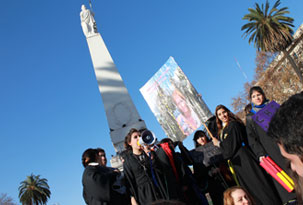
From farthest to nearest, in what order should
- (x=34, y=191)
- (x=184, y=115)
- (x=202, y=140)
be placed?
(x=34, y=191), (x=184, y=115), (x=202, y=140)

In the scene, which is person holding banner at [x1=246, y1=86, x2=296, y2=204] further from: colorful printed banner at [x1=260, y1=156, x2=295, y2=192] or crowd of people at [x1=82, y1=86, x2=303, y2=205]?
colorful printed banner at [x1=260, y1=156, x2=295, y2=192]

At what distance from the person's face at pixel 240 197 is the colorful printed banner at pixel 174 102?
2920 millimetres

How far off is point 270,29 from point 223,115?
19348mm

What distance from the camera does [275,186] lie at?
3.33 metres

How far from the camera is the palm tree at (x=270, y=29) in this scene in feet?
65.4

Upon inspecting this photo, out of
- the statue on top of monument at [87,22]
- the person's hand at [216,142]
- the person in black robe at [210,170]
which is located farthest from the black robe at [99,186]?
the statue on top of monument at [87,22]

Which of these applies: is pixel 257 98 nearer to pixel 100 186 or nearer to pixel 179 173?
pixel 179 173

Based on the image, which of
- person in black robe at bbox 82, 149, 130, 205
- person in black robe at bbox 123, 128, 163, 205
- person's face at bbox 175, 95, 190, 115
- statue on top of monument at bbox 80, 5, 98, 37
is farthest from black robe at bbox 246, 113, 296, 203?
statue on top of monument at bbox 80, 5, 98, 37

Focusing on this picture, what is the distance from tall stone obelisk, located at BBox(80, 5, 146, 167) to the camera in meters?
11.5

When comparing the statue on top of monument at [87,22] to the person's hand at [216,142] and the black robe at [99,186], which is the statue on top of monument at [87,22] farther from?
the black robe at [99,186]

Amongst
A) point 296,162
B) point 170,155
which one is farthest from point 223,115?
point 296,162

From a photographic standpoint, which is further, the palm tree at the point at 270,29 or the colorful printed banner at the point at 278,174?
the palm tree at the point at 270,29

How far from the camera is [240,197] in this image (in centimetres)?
274

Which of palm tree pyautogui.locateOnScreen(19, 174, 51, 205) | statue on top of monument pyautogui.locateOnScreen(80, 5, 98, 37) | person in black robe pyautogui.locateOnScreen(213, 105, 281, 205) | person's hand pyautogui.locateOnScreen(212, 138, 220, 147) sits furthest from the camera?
palm tree pyautogui.locateOnScreen(19, 174, 51, 205)
